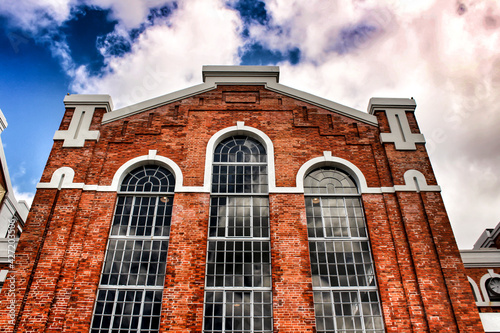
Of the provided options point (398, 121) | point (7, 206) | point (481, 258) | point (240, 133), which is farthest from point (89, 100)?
point (481, 258)

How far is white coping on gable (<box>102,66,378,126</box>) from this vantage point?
13414mm

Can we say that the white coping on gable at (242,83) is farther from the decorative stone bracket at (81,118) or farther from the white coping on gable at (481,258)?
the white coping on gable at (481,258)

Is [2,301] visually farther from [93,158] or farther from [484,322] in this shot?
[484,322]

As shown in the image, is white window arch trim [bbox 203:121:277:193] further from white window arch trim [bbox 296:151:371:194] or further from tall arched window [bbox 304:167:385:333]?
tall arched window [bbox 304:167:385:333]

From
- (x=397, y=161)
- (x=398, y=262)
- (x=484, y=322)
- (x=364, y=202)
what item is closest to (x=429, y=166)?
(x=397, y=161)

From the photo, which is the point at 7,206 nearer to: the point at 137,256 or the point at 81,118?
the point at 81,118

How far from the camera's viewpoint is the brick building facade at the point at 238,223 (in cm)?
975

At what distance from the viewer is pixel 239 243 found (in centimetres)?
1089

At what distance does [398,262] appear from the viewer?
10445mm

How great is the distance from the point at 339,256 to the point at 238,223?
3.04 meters

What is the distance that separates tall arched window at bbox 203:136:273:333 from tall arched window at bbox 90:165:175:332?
136 cm

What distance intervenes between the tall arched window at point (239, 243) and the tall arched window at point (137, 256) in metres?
1.36

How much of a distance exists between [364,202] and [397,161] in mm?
1899

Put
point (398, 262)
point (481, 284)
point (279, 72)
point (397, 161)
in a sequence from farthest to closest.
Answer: point (481, 284)
point (279, 72)
point (397, 161)
point (398, 262)
